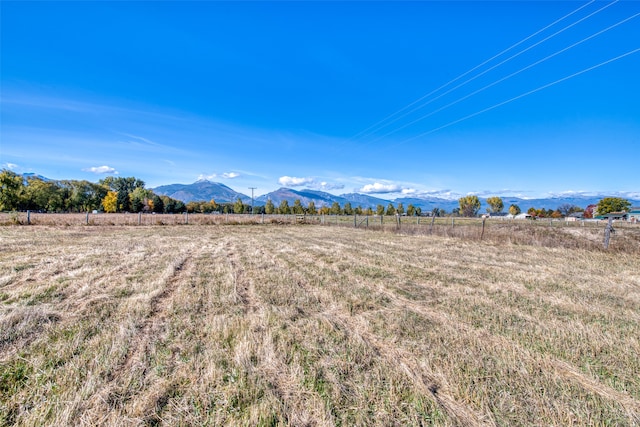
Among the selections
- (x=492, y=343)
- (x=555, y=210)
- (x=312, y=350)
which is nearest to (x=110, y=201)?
(x=312, y=350)

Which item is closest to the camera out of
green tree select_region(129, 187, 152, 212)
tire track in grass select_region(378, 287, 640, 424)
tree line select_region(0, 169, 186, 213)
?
tire track in grass select_region(378, 287, 640, 424)

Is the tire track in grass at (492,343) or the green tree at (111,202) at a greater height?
the green tree at (111,202)

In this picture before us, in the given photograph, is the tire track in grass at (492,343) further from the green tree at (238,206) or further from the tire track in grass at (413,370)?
the green tree at (238,206)

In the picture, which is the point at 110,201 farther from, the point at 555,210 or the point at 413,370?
the point at 555,210

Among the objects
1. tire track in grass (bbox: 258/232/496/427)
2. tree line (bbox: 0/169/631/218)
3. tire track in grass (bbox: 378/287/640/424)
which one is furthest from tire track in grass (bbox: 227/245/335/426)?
tree line (bbox: 0/169/631/218)

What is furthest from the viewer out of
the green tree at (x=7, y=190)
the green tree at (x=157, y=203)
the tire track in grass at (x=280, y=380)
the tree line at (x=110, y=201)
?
the green tree at (x=157, y=203)

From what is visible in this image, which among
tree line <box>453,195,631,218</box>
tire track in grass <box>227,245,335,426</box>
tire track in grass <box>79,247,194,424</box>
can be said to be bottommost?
tire track in grass <box>227,245,335,426</box>

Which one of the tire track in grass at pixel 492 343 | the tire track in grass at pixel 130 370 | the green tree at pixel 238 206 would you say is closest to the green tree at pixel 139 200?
the green tree at pixel 238 206

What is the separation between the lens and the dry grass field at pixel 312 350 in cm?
229

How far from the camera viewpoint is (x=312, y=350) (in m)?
3.26

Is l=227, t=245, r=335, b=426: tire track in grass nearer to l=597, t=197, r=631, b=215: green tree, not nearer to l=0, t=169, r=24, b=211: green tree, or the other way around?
l=0, t=169, r=24, b=211: green tree

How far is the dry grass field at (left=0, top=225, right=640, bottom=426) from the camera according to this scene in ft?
7.50

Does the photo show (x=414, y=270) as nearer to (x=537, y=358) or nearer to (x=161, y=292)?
(x=537, y=358)

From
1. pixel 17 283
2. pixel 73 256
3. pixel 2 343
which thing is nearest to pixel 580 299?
pixel 2 343
